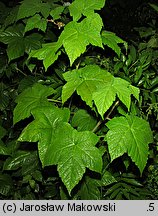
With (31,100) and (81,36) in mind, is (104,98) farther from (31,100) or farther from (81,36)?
(31,100)

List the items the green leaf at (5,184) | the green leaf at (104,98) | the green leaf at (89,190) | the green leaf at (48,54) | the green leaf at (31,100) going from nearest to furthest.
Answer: the green leaf at (104,98) → the green leaf at (48,54) → the green leaf at (31,100) → the green leaf at (89,190) → the green leaf at (5,184)

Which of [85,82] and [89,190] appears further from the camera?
[89,190]

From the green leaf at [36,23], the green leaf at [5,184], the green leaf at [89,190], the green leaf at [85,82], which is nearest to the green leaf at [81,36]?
A: the green leaf at [85,82]

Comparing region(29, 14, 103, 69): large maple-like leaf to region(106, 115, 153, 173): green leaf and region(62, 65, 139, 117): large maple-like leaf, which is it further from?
region(106, 115, 153, 173): green leaf

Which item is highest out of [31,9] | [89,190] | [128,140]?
[31,9]

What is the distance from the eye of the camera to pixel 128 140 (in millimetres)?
1264

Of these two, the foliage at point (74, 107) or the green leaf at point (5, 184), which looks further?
the green leaf at point (5, 184)

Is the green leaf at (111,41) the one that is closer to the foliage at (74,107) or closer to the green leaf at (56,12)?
the foliage at (74,107)

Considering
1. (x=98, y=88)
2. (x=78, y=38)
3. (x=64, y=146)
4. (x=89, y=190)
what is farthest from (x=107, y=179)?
(x=78, y=38)

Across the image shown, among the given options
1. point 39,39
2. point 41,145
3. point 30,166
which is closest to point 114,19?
point 39,39

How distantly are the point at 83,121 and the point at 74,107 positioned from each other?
151mm

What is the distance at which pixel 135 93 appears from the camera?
1276 mm

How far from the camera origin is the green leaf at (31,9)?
151cm

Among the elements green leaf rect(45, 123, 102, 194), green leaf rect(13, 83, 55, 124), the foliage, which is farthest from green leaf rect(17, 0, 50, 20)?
green leaf rect(45, 123, 102, 194)
